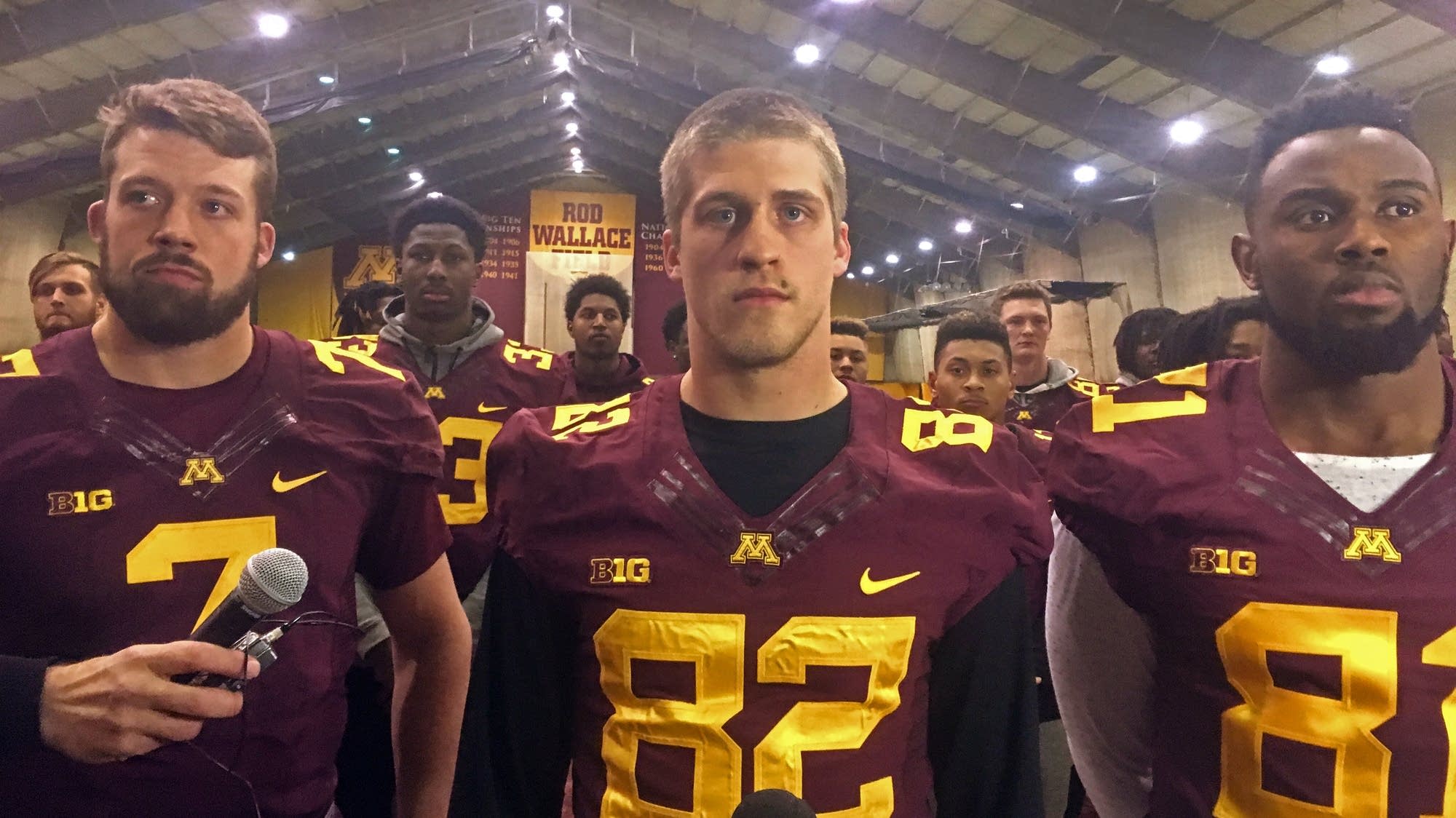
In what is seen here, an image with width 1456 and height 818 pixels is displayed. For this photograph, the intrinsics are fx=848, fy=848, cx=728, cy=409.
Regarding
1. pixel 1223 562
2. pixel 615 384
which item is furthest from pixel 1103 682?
pixel 615 384

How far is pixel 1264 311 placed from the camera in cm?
166

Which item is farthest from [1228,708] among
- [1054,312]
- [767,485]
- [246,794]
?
[1054,312]

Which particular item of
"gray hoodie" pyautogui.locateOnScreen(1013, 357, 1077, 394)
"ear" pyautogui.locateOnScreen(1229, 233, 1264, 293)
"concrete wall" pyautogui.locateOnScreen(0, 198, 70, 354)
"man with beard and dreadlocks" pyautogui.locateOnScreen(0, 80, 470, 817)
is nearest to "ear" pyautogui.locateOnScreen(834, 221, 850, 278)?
"ear" pyautogui.locateOnScreen(1229, 233, 1264, 293)

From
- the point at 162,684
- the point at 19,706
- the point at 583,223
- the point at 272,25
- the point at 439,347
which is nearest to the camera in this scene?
the point at 162,684

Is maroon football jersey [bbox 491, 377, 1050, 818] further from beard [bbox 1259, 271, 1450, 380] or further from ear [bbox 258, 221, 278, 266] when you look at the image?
ear [bbox 258, 221, 278, 266]

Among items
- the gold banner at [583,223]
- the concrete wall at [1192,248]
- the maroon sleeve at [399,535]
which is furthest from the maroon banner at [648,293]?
the maroon sleeve at [399,535]

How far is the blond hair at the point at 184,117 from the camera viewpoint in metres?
1.61

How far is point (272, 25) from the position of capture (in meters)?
8.59

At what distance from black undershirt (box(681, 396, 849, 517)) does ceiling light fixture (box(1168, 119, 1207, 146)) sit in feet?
29.1

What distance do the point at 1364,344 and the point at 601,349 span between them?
10.3 feet

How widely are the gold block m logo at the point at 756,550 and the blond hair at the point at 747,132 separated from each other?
0.59m

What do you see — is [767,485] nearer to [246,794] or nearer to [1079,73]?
[246,794]

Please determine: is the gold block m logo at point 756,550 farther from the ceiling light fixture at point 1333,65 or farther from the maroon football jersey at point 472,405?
the ceiling light fixture at point 1333,65

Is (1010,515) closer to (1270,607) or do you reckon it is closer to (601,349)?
(1270,607)
